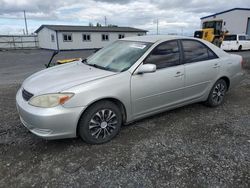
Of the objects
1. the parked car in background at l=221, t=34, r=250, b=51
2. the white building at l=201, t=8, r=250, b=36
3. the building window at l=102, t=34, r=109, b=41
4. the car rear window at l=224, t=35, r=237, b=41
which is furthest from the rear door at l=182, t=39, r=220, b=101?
the building window at l=102, t=34, r=109, b=41

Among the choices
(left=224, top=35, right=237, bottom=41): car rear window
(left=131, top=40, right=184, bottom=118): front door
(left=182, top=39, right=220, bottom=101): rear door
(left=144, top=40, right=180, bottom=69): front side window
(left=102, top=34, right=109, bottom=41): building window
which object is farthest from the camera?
(left=102, top=34, right=109, bottom=41): building window

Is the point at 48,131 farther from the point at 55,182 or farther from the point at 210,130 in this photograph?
the point at 210,130

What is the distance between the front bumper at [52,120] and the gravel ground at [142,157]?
34 cm

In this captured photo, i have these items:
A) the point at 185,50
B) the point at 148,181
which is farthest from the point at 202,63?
the point at 148,181

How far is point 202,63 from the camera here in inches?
153

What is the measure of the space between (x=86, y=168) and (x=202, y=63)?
112 inches

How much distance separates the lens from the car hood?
8.97 ft

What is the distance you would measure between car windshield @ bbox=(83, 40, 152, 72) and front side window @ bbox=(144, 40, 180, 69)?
0.16 meters

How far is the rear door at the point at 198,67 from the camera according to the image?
12.2ft

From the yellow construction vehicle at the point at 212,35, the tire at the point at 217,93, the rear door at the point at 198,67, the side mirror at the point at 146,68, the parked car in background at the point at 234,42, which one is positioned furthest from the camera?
the parked car in background at the point at 234,42

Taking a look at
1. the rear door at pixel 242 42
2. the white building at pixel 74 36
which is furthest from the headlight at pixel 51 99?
the white building at pixel 74 36

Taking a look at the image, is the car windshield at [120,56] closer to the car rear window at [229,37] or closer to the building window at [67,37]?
the car rear window at [229,37]

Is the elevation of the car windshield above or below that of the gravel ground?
above

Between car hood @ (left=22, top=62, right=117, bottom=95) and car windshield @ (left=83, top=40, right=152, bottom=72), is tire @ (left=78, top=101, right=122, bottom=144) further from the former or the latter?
car windshield @ (left=83, top=40, right=152, bottom=72)
